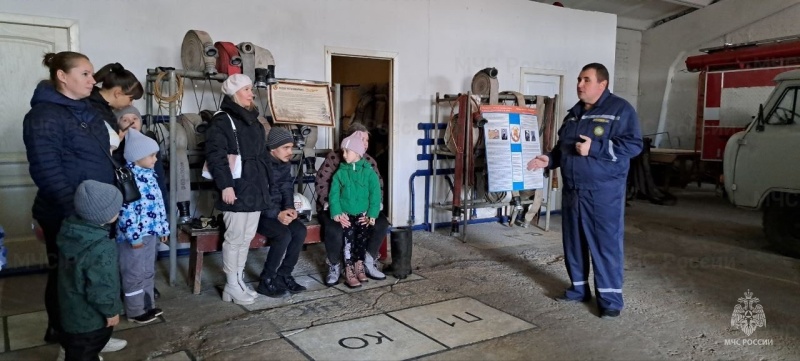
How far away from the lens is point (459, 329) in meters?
3.28

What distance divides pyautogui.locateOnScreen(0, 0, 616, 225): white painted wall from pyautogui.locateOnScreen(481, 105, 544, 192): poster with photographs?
2.85 ft

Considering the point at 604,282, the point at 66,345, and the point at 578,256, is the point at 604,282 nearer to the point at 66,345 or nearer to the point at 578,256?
the point at 578,256

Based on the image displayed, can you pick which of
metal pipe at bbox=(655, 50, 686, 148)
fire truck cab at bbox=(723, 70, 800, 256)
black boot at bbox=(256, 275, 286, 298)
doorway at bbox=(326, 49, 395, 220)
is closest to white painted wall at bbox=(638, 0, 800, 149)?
metal pipe at bbox=(655, 50, 686, 148)

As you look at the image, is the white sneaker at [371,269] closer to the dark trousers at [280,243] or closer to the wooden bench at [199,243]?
the dark trousers at [280,243]

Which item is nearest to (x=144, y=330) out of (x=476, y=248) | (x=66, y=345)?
(x=66, y=345)

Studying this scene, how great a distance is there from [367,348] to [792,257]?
15.0ft

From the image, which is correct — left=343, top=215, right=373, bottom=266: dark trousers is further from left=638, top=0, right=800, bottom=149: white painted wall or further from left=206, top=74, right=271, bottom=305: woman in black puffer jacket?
left=638, top=0, right=800, bottom=149: white painted wall

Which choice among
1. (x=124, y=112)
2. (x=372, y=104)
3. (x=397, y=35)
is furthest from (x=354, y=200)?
(x=372, y=104)

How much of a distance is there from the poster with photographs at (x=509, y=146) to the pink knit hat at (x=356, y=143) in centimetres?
195

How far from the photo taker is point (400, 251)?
4.28 meters

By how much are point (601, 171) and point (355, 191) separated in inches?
67.4

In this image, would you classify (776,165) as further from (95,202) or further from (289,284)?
(95,202)

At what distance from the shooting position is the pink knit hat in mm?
4012

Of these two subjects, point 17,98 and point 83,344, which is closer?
point 83,344
